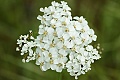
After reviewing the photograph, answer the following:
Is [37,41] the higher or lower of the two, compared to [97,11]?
lower

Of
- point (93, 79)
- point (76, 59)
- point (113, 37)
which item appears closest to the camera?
point (76, 59)

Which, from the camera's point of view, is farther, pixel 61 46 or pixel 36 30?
pixel 36 30

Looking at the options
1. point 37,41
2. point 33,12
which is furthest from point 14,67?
point 37,41

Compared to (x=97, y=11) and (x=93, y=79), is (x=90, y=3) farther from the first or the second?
(x=93, y=79)

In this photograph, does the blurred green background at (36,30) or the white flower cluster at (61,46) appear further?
the blurred green background at (36,30)

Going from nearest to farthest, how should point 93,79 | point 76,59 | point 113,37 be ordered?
point 76,59 → point 93,79 → point 113,37

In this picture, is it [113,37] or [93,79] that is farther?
[113,37]

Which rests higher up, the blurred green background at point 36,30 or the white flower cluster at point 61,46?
the blurred green background at point 36,30

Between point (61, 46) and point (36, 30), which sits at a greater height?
point (36, 30)
